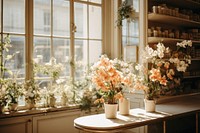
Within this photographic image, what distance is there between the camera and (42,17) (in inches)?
138

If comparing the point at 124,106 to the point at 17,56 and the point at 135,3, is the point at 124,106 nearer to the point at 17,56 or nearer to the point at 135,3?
the point at 17,56

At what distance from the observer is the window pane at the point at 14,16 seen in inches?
126

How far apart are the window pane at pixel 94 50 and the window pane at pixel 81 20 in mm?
198

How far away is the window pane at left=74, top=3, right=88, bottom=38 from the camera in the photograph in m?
3.86

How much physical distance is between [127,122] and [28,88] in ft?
4.66

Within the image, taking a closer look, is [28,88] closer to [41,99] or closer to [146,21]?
[41,99]

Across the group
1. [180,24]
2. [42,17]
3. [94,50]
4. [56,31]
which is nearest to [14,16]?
[42,17]

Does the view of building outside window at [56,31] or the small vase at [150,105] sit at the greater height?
the view of building outside window at [56,31]

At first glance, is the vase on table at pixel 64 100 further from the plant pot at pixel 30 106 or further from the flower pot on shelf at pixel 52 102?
the plant pot at pixel 30 106

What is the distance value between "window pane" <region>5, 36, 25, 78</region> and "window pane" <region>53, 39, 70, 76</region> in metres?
0.48

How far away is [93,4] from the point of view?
13.3 ft

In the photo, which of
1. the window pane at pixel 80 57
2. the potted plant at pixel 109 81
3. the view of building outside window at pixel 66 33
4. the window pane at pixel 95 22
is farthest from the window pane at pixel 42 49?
the potted plant at pixel 109 81

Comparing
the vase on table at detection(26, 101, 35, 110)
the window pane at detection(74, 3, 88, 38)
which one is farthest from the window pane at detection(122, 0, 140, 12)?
the vase on table at detection(26, 101, 35, 110)

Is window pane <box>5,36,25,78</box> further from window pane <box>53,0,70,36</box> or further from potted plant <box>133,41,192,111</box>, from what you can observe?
potted plant <box>133,41,192,111</box>
